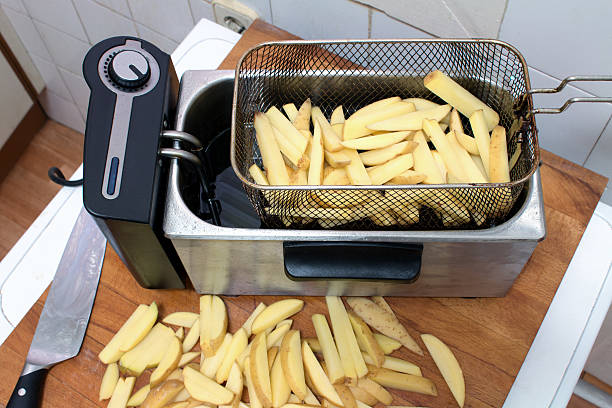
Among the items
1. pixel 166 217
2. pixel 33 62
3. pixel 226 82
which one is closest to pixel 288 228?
pixel 166 217

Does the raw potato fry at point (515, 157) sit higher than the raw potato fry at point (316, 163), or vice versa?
the raw potato fry at point (515, 157)

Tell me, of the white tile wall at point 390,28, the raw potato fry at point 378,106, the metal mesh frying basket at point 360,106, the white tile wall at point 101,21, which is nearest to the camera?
the metal mesh frying basket at point 360,106

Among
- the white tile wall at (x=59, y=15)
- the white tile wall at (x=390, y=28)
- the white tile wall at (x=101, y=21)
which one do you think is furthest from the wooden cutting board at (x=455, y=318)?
the white tile wall at (x=59, y=15)

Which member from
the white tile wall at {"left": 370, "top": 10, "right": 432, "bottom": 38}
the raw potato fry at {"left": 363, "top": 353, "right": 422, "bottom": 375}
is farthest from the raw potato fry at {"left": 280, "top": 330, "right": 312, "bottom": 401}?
the white tile wall at {"left": 370, "top": 10, "right": 432, "bottom": 38}

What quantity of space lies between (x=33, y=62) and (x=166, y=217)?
4.95 ft

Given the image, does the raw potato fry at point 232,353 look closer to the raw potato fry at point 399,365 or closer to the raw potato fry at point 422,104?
the raw potato fry at point 399,365

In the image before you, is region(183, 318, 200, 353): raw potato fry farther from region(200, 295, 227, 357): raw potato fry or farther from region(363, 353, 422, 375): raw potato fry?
region(363, 353, 422, 375): raw potato fry

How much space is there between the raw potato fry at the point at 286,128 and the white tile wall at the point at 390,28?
1.17 ft

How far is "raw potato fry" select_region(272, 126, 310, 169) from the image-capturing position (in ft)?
2.57

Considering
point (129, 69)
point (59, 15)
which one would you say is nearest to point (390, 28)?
point (129, 69)

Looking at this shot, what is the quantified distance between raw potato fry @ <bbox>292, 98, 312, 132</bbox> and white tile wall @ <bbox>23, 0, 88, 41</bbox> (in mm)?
1058

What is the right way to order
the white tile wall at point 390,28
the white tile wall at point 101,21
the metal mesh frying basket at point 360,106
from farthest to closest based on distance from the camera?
1. the white tile wall at point 101,21
2. the white tile wall at point 390,28
3. the metal mesh frying basket at point 360,106

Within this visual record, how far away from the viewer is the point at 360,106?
94 cm

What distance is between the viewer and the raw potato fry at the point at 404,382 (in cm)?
83
